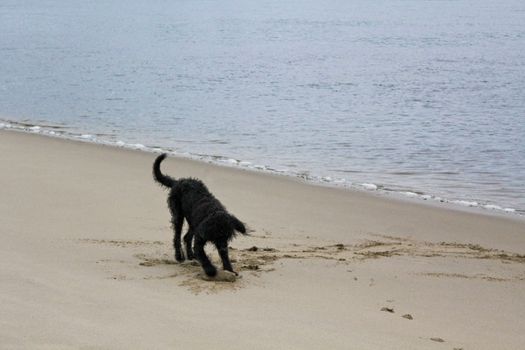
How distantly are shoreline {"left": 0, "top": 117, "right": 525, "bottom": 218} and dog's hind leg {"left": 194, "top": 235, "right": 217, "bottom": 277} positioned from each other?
6.53m

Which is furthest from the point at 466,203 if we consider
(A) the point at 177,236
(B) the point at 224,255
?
(B) the point at 224,255

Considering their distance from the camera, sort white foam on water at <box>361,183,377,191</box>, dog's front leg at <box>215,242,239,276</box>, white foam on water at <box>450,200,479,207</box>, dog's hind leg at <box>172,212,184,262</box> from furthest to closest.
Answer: white foam on water at <box>361,183,377,191</box>, white foam on water at <box>450,200,479,207</box>, dog's hind leg at <box>172,212,184,262</box>, dog's front leg at <box>215,242,239,276</box>

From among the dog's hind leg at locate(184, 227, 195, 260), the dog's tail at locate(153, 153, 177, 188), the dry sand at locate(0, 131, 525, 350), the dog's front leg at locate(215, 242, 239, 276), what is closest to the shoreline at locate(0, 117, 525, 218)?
the dry sand at locate(0, 131, 525, 350)

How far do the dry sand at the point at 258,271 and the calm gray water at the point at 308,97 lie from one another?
315 centimetres

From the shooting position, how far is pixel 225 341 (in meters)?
5.04

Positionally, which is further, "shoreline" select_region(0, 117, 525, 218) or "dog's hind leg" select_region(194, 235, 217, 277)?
"shoreline" select_region(0, 117, 525, 218)

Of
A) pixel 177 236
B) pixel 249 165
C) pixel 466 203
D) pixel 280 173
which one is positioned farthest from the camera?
pixel 249 165

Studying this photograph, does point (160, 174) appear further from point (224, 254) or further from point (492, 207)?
point (492, 207)

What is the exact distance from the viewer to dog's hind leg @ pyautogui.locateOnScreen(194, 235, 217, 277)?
6.93 meters

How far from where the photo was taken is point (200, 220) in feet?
23.7

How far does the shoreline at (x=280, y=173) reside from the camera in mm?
12578

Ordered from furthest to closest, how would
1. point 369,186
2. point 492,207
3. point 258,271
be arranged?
1. point 369,186
2. point 492,207
3. point 258,271

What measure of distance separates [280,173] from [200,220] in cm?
765

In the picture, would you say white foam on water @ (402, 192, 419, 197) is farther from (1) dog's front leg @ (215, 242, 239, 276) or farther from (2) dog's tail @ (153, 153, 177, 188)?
(1) dog's front leg @ (215, 242, 239, 276)
